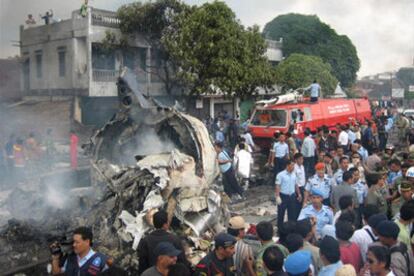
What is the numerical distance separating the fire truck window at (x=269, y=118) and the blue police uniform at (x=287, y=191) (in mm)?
7834

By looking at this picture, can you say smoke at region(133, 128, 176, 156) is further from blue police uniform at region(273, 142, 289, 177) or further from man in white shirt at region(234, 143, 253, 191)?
blue police uniform at region(273, 142, 289, 177)

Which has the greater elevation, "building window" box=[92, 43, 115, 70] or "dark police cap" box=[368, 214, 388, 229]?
"building window" box=[92, 43, 115, 70]

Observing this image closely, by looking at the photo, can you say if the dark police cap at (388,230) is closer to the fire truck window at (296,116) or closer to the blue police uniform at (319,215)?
the blue police uniform at (319,215)

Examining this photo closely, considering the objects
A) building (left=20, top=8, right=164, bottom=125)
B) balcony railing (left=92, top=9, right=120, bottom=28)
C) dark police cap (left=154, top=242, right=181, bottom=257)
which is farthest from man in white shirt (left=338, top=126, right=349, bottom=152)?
balcony railing (left=92, top=9, right=120, bottom=28)

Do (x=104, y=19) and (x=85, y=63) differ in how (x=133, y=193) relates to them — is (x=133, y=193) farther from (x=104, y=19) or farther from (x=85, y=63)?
(x=104, y=19)

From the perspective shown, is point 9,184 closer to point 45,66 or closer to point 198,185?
point 198,185

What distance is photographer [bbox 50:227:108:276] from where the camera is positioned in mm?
4102

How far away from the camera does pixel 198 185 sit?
26.2 ft

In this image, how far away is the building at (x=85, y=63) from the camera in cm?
2164

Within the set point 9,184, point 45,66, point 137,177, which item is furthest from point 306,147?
point 45,66

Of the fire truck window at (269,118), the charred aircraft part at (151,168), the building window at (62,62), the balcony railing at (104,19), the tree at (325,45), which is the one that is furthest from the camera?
the tree at (325,45)

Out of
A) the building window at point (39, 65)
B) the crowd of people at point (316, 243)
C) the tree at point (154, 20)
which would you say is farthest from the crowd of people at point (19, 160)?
the building window at point (39, 65)

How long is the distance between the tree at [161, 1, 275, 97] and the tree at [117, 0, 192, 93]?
0.79 meters

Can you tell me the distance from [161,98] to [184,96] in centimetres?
123
